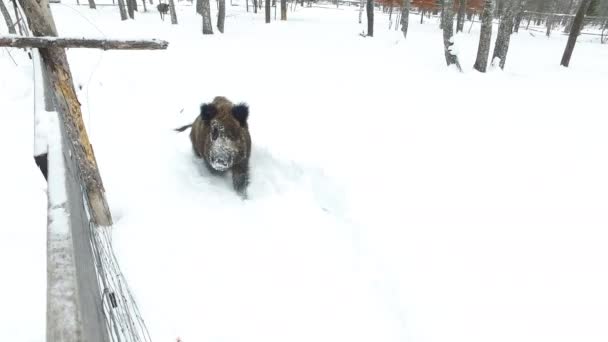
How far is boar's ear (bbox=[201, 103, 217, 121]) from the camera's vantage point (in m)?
4.85

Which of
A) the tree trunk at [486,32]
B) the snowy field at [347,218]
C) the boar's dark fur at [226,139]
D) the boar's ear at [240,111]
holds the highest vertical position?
the tree trunk at [486,32]

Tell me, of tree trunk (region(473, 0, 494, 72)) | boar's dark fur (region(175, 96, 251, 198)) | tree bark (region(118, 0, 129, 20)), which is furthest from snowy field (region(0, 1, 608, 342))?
tree bark (region(118, 0, 129, 20))

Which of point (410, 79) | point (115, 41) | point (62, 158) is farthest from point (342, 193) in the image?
point (410, 79)

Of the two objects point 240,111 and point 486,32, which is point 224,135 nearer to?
point 240,111

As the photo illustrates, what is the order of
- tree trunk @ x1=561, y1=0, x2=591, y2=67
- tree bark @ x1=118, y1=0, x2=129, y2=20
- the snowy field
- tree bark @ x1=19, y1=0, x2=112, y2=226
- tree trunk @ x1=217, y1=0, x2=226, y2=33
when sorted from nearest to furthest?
tree bark @ x1=19, y1=0, x2=112, y2=226 → the snowy field → tree trunk @ x1=561, y1=0, x2=591, y2=67 → tree trunk @ x1=217, y1=0, x2=226, y2=33 → tree bark @ x1=118, y1=0, x2=129, y2=20

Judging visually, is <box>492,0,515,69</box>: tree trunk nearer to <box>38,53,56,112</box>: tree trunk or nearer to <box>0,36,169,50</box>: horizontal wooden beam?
<box>0,36,169,50</box>: horizontal wooden beam

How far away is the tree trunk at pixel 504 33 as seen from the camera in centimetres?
1117

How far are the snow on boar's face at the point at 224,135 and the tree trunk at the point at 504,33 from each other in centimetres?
979

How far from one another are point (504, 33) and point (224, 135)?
10.8 m

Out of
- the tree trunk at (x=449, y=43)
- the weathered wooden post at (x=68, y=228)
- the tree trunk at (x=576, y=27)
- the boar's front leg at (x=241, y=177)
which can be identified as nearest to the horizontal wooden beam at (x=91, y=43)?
the weathered wooden post at (x=68, y=228)

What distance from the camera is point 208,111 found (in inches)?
194

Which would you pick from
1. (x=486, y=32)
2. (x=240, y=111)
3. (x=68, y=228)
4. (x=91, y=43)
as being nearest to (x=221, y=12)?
(x=486, y=32)

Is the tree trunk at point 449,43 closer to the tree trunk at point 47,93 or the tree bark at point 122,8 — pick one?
the tree trunk at point 47,93

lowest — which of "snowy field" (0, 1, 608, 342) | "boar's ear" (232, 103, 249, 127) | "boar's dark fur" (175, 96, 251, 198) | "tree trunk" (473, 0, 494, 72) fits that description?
"snowy field" (0, 1, 608, 342)
